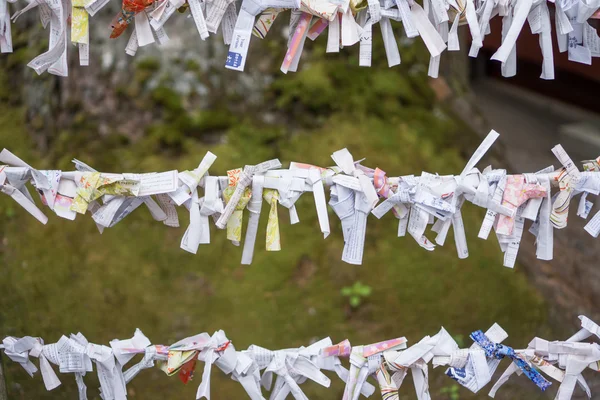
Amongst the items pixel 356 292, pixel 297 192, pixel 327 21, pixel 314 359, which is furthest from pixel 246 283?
pixel 327 21

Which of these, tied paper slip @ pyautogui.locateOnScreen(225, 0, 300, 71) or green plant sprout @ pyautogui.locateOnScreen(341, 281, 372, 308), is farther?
green plant sprout @ pyautogui.locateOnScreen(341, 281, 372, 308)

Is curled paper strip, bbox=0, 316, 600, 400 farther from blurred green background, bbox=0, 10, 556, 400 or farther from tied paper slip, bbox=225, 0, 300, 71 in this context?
blurred green background, bbox=0, 10, 556, 400

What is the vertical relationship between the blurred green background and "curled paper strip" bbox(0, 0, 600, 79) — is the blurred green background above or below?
below

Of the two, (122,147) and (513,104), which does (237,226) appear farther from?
(513,104)

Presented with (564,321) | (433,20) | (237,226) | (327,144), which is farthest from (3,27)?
(564,321)

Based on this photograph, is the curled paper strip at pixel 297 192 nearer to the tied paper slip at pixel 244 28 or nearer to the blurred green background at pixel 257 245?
the tied paper slip at pixel 244 28

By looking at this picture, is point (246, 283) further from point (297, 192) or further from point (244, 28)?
point (244, 28)

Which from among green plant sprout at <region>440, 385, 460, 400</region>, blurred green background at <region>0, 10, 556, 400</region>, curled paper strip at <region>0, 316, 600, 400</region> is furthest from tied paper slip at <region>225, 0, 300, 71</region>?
green plant sprout at <region>440, 385, 460, 400</region>
